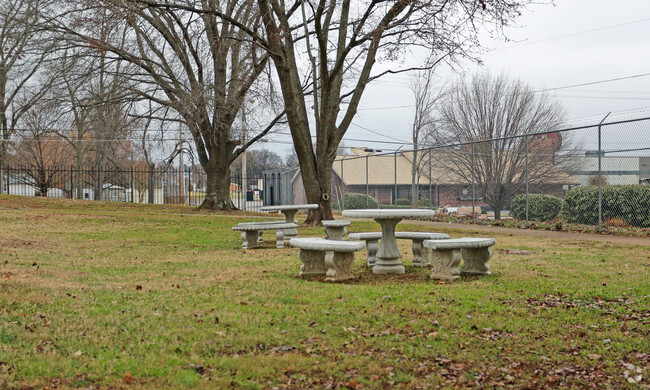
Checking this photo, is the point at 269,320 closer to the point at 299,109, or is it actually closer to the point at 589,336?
the point at 589,336

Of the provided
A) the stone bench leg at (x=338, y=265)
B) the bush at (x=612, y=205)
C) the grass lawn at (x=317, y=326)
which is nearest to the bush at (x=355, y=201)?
the bush at (x=612, y=205)

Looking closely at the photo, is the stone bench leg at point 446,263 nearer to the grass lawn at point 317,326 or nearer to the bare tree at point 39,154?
the grass lawn at point 317,326

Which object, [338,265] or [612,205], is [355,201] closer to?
[612,205]

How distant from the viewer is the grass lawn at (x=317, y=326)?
4.21 meters

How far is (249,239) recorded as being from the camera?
12359 mm

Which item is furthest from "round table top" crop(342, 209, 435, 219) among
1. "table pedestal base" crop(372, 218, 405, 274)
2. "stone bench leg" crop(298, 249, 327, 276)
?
"stone bench leg" crop(298, 249, 327, 276)

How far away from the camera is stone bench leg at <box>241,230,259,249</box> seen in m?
12.2

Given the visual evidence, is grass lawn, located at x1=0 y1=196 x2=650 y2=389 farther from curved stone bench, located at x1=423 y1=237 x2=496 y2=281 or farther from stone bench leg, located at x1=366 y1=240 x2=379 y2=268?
stone bench leg, located at x1=366 y1=240 x2=379 y2=268

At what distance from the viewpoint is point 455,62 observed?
575 inches

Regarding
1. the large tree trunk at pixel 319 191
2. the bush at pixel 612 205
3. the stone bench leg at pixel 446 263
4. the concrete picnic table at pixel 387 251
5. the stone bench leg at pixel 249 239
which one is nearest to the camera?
the stone bench leg at pixel 446 263

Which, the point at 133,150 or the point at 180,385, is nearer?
the point at 180,385

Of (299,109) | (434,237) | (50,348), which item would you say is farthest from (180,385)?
(299,109)

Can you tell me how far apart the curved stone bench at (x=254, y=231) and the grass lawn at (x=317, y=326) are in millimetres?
2454

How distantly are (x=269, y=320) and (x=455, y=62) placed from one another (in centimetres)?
1056
